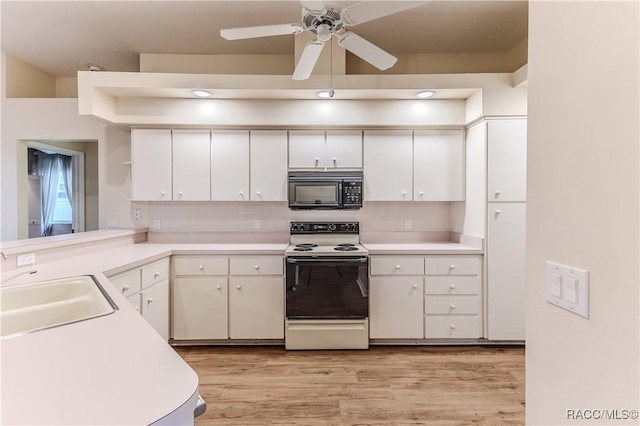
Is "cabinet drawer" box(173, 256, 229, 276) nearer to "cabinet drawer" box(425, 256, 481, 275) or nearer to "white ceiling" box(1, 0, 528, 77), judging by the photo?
"cabinet drawer" box(425, 256, 481, 275)

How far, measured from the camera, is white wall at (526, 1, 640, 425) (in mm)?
619

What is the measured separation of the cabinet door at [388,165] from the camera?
318cm

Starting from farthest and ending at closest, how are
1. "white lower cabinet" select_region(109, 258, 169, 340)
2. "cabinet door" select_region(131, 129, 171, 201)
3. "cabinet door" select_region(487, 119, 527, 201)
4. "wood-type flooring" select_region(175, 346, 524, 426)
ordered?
"cabinet door" select_region(131, 129, 171, 201) → "cabinet door" select_region(487, 119, 527, 201) → "white lower cabinet" select_region(109, 258, 169, 340) → "wood-type flooring" select_region(175, 346, 524, 426)

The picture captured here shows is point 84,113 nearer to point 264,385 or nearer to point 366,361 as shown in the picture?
point 264,385

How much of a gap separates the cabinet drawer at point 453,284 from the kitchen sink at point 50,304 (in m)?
2.45

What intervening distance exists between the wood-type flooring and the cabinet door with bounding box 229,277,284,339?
0.16m

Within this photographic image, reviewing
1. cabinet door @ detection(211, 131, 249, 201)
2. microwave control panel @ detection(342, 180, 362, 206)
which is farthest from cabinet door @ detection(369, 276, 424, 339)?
cabinet door @ detection(211, 131, 249, 201)

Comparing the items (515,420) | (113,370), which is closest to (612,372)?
(113,370)

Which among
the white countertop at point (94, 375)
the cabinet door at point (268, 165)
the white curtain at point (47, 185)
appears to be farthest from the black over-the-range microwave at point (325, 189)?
the white curtain at point (47, 185)

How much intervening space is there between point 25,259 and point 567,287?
275cm

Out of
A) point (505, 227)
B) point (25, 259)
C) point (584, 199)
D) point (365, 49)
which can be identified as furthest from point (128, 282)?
point (505, 227)

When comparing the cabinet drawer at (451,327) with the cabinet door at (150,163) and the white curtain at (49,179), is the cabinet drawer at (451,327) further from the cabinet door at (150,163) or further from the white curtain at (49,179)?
the white curtain at (49,179)

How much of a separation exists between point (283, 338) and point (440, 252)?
5.24ft

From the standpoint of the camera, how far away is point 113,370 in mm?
765
